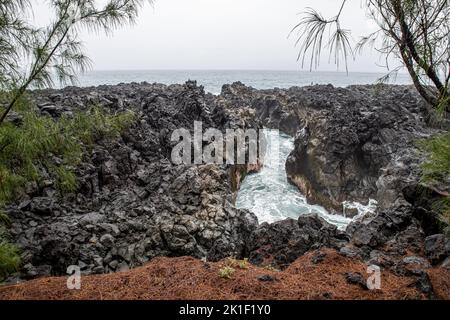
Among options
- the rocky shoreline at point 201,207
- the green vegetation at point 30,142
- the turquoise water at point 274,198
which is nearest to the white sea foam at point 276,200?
the turquoise water at point 274,198

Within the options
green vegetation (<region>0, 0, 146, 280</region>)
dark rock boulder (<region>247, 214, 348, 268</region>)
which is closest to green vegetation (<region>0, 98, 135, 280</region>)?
green vegetation (<region>0, 0, 146, 280</region>)

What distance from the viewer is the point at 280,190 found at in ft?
65.5

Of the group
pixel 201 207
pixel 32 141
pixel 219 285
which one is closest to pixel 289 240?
pixel 201 207

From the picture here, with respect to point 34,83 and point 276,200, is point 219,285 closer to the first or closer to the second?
point 34,83

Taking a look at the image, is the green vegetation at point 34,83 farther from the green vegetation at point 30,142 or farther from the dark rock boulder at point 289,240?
the dark rock boulder at point 289,240

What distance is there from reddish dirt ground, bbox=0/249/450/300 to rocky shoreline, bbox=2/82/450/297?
0.42 m

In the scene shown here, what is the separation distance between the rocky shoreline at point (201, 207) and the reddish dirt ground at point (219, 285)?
0.42 meters

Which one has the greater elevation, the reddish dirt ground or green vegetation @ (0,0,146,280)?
green vegetation @ (0,0,146,280)

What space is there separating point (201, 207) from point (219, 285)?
5.87 m

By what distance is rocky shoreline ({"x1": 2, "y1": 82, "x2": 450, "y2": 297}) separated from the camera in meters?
7.24

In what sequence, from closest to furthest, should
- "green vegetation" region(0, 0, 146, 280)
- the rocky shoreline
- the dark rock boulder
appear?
"green vegetation" region(0, 0, 146, 280) < the rocky shoreline < the dark rock boulder

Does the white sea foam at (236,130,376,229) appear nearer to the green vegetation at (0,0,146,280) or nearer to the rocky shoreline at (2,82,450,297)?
the rocky shoreline at (2,82,450,297)
